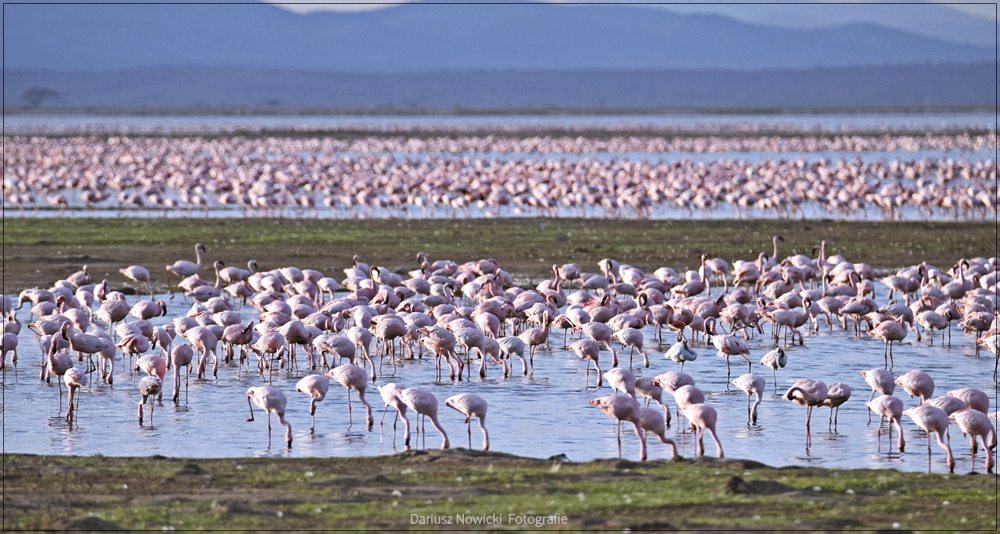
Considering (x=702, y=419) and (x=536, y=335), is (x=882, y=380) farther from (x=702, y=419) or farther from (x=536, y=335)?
(x=536, y=335)

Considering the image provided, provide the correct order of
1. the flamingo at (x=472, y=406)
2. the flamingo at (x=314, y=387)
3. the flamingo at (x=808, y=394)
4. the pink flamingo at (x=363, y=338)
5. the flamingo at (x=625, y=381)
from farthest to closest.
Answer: the pink flamingo at (x=363, y=338) < the flamingo at (x=625, y=381) < the flamingo at (x=314, y=387) < the flamingo at (x=808, y=394) < the flamingo at (x=472, y=406)

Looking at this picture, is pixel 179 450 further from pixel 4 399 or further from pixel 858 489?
pixel 858 489

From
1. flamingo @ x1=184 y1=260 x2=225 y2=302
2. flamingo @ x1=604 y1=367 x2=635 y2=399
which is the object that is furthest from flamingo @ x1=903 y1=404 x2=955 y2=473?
flamingo @ x1=184 y1=260 x2=225 y2=302

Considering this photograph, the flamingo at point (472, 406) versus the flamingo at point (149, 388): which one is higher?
the flamingo at point (472, 406)

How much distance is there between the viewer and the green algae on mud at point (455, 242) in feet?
66.9

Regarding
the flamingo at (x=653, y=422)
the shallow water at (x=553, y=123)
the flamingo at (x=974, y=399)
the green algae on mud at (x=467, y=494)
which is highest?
the shallow water at (x=553, y=123)

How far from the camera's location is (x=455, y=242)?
22.9 metres

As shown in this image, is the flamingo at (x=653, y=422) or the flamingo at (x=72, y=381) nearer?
the flamingo at (x=653, y=422)

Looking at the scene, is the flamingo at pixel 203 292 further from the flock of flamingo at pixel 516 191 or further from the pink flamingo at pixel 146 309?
the flock of flamingo at pixel 516 191

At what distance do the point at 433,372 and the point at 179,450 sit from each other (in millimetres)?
3918

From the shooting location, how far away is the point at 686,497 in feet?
25.2

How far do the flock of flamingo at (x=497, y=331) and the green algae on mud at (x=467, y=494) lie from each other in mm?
837

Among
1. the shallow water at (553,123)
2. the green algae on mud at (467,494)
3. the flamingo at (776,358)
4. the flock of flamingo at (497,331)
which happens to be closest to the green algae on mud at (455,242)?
the flock of flamingo at (497,331)

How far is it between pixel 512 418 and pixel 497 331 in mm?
2607
